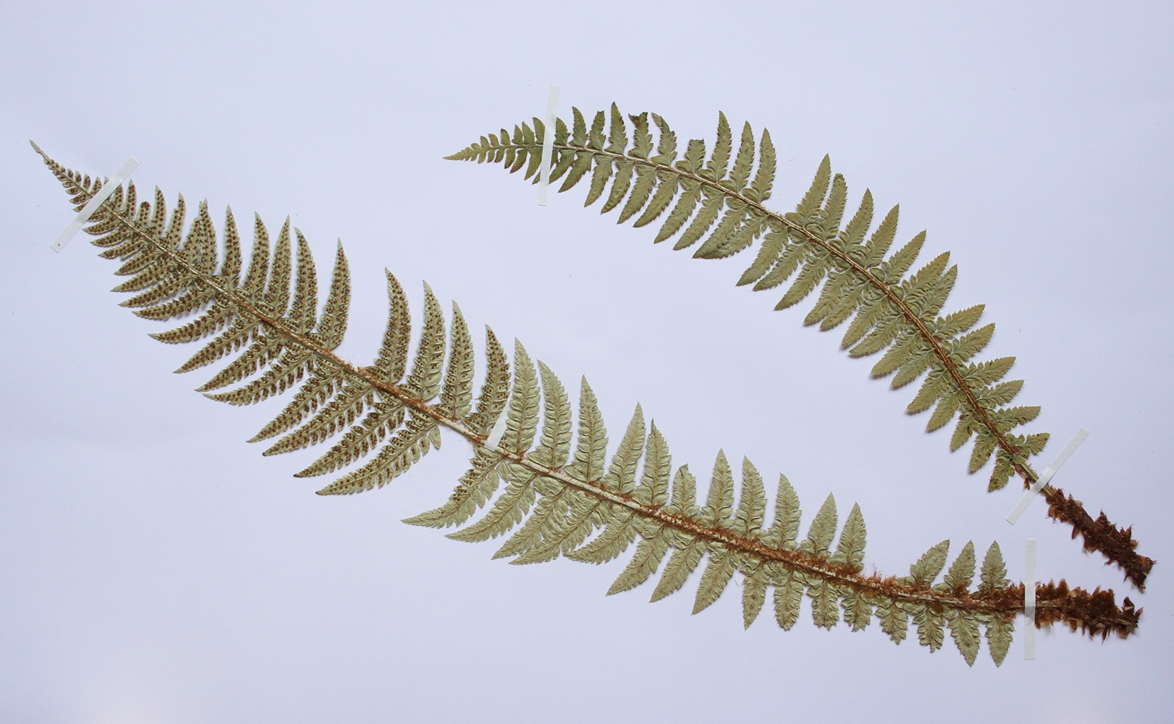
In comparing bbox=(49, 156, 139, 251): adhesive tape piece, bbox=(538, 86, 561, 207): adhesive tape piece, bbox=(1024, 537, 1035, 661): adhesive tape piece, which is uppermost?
bbox=(538, 86, 561, 207): adhesive tape piece

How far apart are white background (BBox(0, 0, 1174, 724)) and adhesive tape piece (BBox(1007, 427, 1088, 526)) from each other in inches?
1.6

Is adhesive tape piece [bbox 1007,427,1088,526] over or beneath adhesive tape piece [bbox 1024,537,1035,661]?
over

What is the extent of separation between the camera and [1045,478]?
2.83 meters

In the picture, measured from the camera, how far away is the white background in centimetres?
279

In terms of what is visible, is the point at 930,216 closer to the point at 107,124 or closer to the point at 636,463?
the point at 636,463

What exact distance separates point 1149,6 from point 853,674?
10.4 ft

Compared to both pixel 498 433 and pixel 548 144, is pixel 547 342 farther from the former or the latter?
pixel 548 144

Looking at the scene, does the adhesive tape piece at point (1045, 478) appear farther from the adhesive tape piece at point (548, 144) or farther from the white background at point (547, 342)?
the adhesive tape piece at point (548, 144)

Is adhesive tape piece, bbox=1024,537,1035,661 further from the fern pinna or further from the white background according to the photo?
the fern pinna

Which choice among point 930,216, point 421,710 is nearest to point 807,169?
point 930,216

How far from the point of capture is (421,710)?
9.10 ft

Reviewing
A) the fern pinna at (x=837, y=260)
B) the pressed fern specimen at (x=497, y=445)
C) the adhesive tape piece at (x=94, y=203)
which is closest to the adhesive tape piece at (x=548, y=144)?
the fern pinna at (x=837, y=260)

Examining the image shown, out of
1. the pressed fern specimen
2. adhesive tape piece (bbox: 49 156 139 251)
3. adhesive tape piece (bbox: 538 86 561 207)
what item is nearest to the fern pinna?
adhesive tape piece (bbox: 538 86 561 207)

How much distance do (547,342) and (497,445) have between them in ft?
1.59
